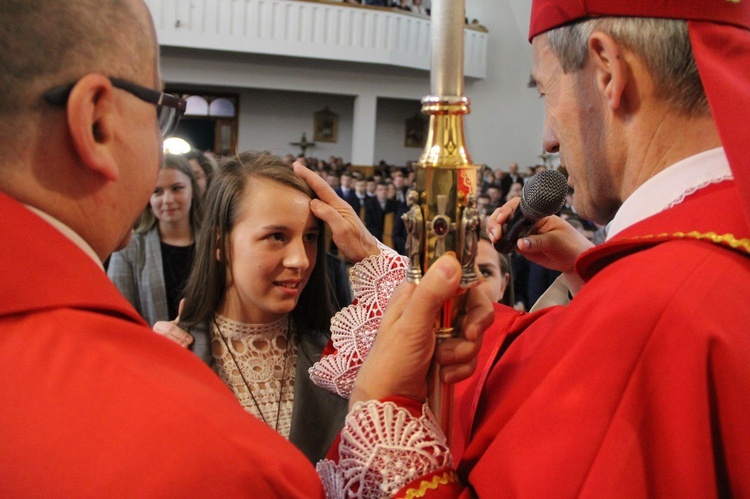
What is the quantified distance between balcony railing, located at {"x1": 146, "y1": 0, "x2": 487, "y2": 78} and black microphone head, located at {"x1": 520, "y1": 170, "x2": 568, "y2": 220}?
A: 41.0 ft

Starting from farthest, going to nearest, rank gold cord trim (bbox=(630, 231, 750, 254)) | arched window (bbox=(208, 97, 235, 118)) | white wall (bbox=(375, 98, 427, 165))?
white wall (bbox=(375, 98, 427, 165))
arched window (bbox=(208, 97, 235, 118))
gold cord trim (bbox=(630, 231, 750, 254))

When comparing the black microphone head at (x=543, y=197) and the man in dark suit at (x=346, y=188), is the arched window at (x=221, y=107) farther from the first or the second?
the black microphone head at (x=543, y=197)

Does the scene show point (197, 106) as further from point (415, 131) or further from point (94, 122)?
point (94, 122)

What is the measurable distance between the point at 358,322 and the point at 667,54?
99cm

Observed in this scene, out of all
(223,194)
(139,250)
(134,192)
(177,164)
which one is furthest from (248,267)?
(177,164)

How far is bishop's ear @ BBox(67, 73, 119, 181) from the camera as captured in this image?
927mm

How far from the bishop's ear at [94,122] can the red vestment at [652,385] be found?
2.30 ft

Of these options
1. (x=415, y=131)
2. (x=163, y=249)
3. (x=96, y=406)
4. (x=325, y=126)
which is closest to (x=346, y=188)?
(x=325, y=126)

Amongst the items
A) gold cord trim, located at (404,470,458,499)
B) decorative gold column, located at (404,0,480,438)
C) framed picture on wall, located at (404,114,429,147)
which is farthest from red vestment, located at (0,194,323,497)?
framed picture on wall, located at (404,114,429,147)

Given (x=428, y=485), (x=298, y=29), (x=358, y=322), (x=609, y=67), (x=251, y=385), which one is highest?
(x=298, y=29)

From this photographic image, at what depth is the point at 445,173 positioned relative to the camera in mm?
1105

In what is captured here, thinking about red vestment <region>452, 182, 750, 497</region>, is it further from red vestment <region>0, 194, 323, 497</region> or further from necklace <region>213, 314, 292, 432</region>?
necklace <region>213, 314, 292, 432</region>

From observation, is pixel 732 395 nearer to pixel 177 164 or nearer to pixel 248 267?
pixel 248 267

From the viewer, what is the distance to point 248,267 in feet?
6.64
